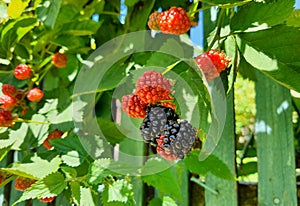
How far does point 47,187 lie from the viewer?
0.97 m

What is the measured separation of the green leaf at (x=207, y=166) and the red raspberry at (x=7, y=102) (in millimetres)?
521

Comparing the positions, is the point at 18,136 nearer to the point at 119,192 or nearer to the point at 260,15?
the point at 119,192

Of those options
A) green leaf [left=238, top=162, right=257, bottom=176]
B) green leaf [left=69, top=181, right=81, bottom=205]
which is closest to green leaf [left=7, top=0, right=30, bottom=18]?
green leaf [left=69, top=181, right=81, bottom=205]

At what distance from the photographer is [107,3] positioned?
5.33ft

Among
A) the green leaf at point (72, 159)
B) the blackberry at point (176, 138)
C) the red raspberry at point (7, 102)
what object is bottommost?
the green leaf at point (72, 159)

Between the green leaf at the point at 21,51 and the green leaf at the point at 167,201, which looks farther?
the green leaf at the point at 21,51

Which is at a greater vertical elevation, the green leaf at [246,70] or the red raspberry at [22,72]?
the red raspberry at [22,72]

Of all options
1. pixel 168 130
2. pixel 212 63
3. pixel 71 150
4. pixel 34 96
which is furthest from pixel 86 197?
pixel 34 96

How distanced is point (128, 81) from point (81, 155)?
0.70 feet

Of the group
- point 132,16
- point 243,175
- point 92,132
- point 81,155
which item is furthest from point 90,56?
point 243,175

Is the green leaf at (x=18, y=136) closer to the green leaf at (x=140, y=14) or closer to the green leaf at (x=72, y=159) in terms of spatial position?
the green leaf at (x=72, y=159)

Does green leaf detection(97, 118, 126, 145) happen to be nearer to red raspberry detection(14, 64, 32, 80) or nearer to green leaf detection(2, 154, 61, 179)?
green leaf detection(2, 154, 61, 179)

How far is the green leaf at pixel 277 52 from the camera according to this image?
2.91 ft

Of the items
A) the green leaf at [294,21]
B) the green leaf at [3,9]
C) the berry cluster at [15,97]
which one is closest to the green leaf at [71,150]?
the berry cluster at [15,97]
